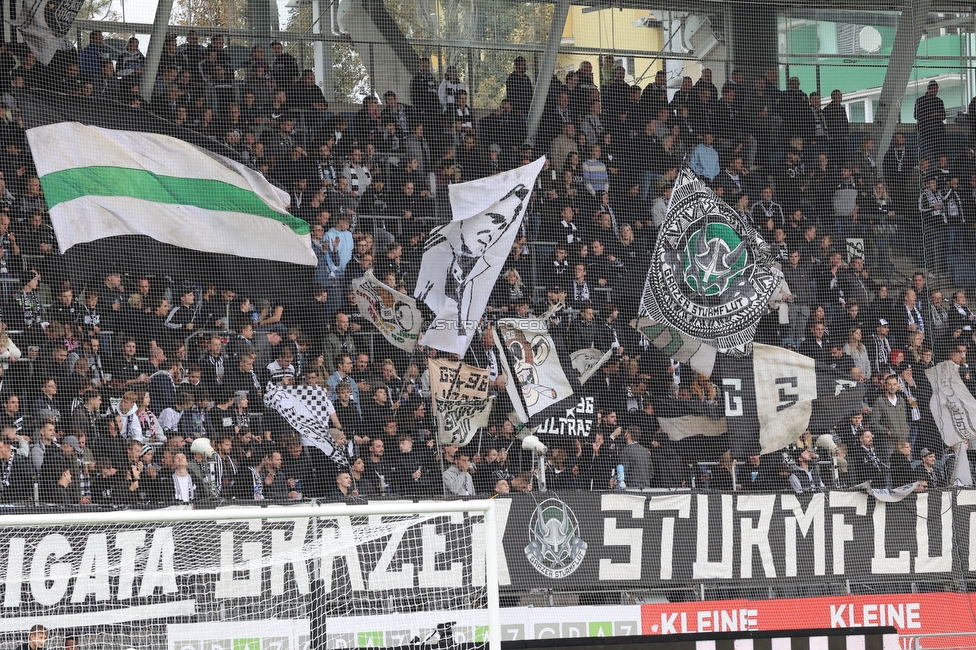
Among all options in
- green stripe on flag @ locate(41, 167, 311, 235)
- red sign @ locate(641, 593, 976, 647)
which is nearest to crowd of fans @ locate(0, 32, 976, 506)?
green stripe on flag @ locate(41, 167, 311, 235)

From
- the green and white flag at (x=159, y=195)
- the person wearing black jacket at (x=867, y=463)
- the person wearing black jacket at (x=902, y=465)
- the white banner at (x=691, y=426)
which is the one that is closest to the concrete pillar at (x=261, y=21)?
the green and white flag at (x=159, y=195)

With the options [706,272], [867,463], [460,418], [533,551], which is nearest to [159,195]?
[460,418]

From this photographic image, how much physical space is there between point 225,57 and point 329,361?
11.0 feet

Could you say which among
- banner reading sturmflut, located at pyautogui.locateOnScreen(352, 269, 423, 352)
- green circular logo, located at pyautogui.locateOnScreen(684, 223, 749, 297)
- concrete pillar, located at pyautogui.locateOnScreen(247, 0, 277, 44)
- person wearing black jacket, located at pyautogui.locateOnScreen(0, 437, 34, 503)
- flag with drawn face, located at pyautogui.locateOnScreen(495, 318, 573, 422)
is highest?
concrete pillar, located at pyautogui.locateOnScreen(247, 0, 277, 44)

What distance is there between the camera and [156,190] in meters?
11.5

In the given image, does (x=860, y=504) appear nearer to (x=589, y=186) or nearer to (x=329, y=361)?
(x=589, y=186)

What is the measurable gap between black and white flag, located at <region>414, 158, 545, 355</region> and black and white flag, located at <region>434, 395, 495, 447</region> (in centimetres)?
66

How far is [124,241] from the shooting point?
11414 mm

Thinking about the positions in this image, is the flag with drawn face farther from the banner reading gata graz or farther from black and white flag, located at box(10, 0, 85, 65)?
black and white flag, located at box(10, 0, 85, 65)

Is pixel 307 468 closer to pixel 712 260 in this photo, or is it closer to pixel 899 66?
pixel 712 260

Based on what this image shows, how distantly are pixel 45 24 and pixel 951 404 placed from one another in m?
9.59

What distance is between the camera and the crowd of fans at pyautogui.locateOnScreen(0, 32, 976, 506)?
10.9 m

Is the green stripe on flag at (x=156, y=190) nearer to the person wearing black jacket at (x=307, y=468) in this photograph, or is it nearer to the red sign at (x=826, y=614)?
the person wearing black jacket at (x=307, y=468)

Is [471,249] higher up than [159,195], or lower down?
lower down
